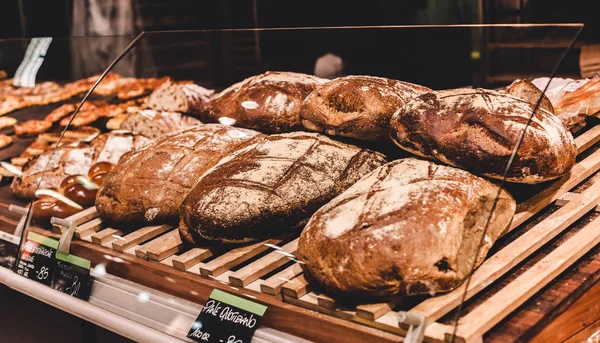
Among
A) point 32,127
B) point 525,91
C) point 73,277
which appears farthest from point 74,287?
point 32,127

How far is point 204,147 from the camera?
2.18 meters

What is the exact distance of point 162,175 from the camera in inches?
83.7

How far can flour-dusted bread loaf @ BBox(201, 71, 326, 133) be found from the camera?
2.17 meters

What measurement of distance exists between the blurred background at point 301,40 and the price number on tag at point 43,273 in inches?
39.0

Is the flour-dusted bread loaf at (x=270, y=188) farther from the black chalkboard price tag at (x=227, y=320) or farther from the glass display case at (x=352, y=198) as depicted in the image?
the black chalkboard price tag at (x=227, y=320)

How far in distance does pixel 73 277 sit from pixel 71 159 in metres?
1.13

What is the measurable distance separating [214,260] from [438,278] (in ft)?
2.20

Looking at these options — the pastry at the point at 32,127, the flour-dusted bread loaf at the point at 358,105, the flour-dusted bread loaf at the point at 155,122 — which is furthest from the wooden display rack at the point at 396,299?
the pastry at the point at 32,127

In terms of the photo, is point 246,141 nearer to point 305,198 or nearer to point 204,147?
point 204,147

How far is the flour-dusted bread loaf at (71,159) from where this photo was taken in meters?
2.78

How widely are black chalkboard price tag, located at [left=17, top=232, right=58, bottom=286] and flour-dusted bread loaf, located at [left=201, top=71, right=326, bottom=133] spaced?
713mm

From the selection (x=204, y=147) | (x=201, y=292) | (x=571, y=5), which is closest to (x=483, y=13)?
(x=571, y=5)

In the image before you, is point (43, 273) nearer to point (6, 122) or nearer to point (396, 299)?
point (396, 299)

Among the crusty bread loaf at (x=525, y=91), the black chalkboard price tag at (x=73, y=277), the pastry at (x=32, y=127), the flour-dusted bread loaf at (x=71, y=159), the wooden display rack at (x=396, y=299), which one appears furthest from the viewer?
the pastry at (x=32, y=127)
